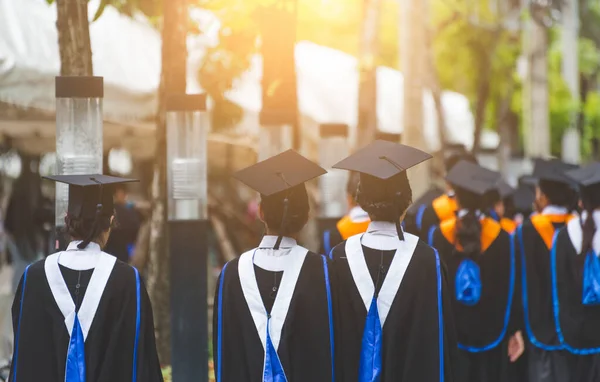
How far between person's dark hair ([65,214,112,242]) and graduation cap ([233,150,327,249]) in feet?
2.29

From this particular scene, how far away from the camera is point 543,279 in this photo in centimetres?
731

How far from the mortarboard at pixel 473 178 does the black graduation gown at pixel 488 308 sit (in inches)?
10.1

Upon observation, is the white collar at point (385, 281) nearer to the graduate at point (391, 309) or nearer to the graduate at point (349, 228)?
the graduate at point (391, 309)

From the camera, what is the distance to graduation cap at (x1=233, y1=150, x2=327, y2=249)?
511 cm

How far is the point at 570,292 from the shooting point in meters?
7.12

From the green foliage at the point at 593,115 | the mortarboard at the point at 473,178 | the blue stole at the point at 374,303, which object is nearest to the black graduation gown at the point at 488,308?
the mortarboard at the point at 473,178

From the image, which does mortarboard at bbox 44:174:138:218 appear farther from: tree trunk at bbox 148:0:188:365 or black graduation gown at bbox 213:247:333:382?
Answer: tree trunk at bbox 148:0:188:365

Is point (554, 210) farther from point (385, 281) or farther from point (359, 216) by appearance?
point (385, 281)

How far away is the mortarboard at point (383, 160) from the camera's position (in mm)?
5336

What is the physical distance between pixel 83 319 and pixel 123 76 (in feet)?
18.0

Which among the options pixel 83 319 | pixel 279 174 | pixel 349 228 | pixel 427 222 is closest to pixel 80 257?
pixel 83 319

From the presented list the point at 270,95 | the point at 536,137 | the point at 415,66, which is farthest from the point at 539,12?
the point at 270,95

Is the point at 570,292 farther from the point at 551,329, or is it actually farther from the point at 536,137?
the point at 536,137

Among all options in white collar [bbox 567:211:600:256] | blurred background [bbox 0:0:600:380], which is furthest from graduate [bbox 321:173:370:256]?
blurred background [bbox 0:0:600:380]
